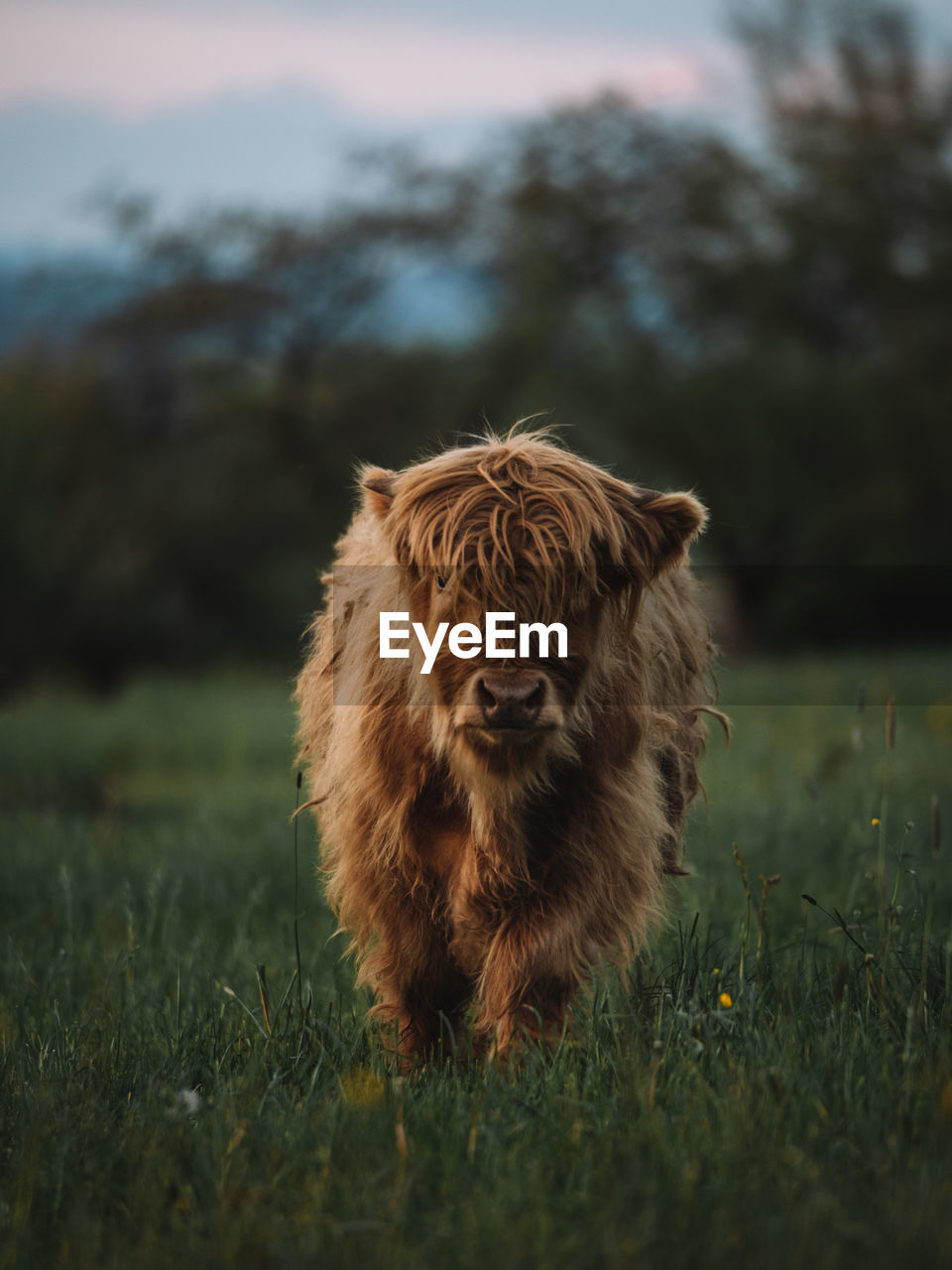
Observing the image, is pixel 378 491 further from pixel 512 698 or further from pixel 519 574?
pixel 512 698

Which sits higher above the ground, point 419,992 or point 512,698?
point 512,698

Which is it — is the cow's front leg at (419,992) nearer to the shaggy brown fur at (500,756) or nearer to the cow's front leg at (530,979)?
the shaggy brown fur at (500,756)

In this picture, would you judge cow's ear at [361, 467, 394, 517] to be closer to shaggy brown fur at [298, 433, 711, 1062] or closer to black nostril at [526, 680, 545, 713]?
shaggy brown fur at [298, 433, 711, 1062]

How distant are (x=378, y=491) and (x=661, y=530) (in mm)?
889

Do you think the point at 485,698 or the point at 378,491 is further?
the point at 378,491

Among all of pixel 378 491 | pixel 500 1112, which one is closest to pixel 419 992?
pixel 500 1112

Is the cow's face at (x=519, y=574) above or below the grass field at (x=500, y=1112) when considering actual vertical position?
above

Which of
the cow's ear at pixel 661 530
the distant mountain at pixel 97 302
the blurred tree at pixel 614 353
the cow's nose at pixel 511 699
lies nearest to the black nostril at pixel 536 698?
the cow's nose at pixel 511 699

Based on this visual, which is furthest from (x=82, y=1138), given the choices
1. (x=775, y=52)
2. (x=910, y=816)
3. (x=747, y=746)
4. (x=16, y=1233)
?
(x=775, y=52)

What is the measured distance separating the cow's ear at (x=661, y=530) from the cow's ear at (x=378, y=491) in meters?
0.75

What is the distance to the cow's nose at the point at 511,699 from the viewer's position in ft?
11.5

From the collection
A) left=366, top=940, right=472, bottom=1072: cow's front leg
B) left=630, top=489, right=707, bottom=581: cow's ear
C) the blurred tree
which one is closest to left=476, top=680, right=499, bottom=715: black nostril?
left=630, top=489, right=707, bottom=581: cow's ear

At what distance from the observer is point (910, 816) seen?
7.11m

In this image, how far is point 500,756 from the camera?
368 centimetres
